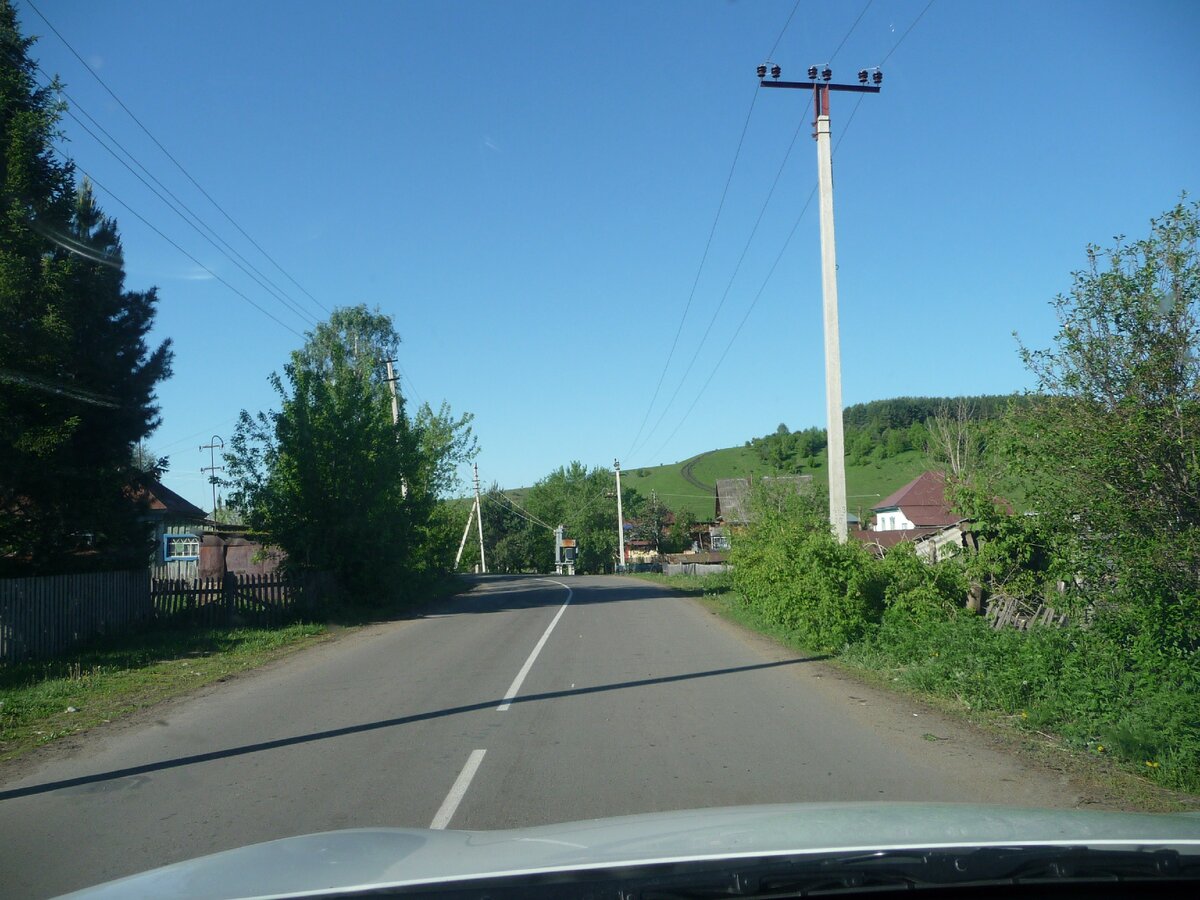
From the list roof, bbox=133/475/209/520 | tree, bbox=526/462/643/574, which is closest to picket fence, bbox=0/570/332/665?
roof, bbox=133/475/209/520

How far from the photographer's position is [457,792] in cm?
668

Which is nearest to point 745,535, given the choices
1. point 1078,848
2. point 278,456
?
point 278,456

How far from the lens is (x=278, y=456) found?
25234 mm

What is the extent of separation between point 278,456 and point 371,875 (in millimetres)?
23453

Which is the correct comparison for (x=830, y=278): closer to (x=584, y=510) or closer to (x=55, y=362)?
(x=55, y=362)

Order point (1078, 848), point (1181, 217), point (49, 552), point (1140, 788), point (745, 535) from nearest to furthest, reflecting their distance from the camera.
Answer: point (1078, 848) < point (1140, 788) < point (1181, 217) < point (49, 552) < point (745, 535)

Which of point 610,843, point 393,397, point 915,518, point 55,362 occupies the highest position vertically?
point 393,397

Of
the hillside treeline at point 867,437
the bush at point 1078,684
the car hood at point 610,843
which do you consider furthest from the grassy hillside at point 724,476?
the car hood at point 610,843

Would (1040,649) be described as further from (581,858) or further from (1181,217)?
(581,858)

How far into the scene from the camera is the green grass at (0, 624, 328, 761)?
33.2 ft

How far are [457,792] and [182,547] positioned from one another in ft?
151

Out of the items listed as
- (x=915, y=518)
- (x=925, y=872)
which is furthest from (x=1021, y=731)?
(x=915, y=518)

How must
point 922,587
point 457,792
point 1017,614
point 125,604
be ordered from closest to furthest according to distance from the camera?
1. point 457,792
2. point 1017,614
3. point 922,587
4. point 125,604

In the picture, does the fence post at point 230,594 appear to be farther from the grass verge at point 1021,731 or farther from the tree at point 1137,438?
the tree at point 1137,438
